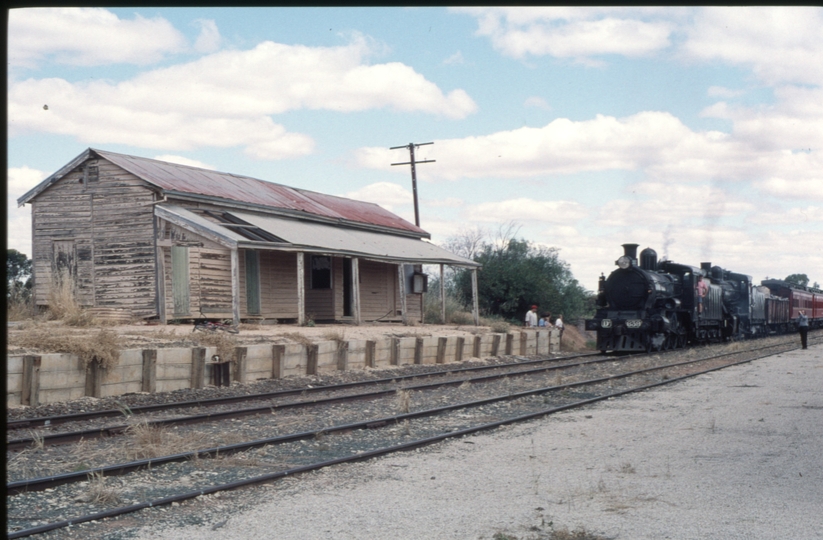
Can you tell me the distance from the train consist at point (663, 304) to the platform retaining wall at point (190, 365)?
17.8ft

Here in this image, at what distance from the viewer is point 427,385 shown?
14.8 m

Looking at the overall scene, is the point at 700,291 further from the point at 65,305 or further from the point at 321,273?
the point at 65,305

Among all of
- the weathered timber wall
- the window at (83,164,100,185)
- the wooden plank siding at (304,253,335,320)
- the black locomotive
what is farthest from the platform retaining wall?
the window at (83,164,100,185)

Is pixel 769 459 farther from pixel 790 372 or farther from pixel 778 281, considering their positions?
pixel 778 281

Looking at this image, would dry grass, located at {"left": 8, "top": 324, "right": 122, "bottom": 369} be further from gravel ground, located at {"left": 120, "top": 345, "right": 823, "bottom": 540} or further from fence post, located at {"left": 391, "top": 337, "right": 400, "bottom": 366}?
fence post, located at {"left": 391, "top": 337, "right": 400, "bottom": 366}

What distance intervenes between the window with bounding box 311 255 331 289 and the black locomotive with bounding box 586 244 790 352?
890 centimetres

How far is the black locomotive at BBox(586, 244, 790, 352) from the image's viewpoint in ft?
80.1

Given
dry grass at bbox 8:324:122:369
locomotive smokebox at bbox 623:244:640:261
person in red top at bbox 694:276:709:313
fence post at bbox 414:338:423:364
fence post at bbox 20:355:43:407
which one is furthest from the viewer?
person in red top at bbox 694:276:709:313

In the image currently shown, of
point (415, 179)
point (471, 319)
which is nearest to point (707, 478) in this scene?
point (471, 319)

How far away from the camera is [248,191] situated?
26438 millimetres

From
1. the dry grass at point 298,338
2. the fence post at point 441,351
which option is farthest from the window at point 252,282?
the fence post at point 441,351

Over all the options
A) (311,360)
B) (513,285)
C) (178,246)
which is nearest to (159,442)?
(311,360)

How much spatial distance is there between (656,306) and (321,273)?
36.6ft

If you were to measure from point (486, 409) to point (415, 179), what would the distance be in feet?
89.1
